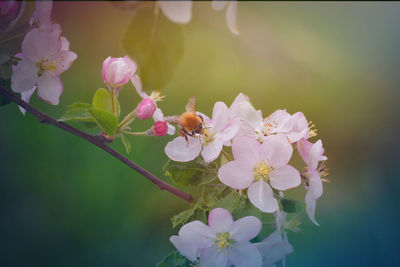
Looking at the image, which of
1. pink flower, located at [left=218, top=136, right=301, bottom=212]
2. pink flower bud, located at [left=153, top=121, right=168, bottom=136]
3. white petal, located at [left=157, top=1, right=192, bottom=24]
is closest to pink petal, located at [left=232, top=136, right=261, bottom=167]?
pink flower, located at [left=218, top=136, right=301, bottom=212]

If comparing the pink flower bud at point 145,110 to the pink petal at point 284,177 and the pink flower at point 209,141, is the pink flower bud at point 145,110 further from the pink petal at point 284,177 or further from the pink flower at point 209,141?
the pink petal at point 284,177

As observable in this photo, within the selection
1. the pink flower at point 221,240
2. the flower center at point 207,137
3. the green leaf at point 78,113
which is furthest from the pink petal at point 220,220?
the green leaf at point 78,113

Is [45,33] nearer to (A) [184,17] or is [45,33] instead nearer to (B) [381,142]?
(A) [184,17]

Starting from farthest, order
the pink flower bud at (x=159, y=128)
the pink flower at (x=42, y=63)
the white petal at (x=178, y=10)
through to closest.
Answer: the pink flower bud at (x=159, y=128)
the pink flower at (x=42, y=63)
the white petal at (x=178, y=10)

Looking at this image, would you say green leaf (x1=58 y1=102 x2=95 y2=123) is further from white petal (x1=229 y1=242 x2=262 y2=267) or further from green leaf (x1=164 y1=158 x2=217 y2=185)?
white petal (x1=229 y1=242 x2=262 y2=267)

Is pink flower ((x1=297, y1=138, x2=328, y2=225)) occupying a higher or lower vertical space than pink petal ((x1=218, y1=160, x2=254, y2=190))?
higher

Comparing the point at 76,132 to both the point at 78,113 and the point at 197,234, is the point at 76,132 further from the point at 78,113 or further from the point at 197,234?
the point at 197,234

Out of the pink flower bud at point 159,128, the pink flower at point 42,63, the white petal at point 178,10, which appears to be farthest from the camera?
the pink flower bud at point 159,128
